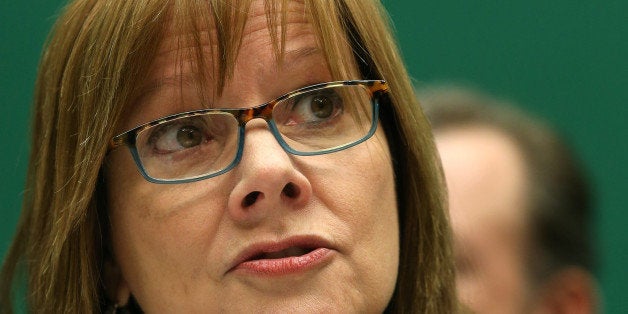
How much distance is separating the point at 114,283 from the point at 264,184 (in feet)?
1.24

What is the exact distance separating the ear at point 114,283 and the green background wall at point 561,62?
1353 millimetres

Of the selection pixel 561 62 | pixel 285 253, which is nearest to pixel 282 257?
pixel 285 253

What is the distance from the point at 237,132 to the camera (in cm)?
137

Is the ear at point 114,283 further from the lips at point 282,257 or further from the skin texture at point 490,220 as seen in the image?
the skin texture at point 490,220

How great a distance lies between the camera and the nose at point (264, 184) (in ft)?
4.25

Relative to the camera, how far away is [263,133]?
1354 millimetres

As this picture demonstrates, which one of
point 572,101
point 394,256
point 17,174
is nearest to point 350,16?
point 394,256

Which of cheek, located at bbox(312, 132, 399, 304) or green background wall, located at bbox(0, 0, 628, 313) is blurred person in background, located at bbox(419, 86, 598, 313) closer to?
green background wall, located at bbox(0, 0, 628, 313)

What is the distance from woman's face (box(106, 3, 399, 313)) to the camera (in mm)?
1316

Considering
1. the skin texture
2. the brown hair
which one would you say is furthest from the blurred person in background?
the brown hair

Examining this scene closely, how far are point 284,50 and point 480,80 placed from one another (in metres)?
1.43

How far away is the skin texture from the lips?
0.78 m

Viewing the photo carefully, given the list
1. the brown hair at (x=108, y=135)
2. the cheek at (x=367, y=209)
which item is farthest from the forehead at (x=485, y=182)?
the cheek at (x=367, y=209)

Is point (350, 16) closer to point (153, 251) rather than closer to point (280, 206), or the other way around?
point (280, 206)
